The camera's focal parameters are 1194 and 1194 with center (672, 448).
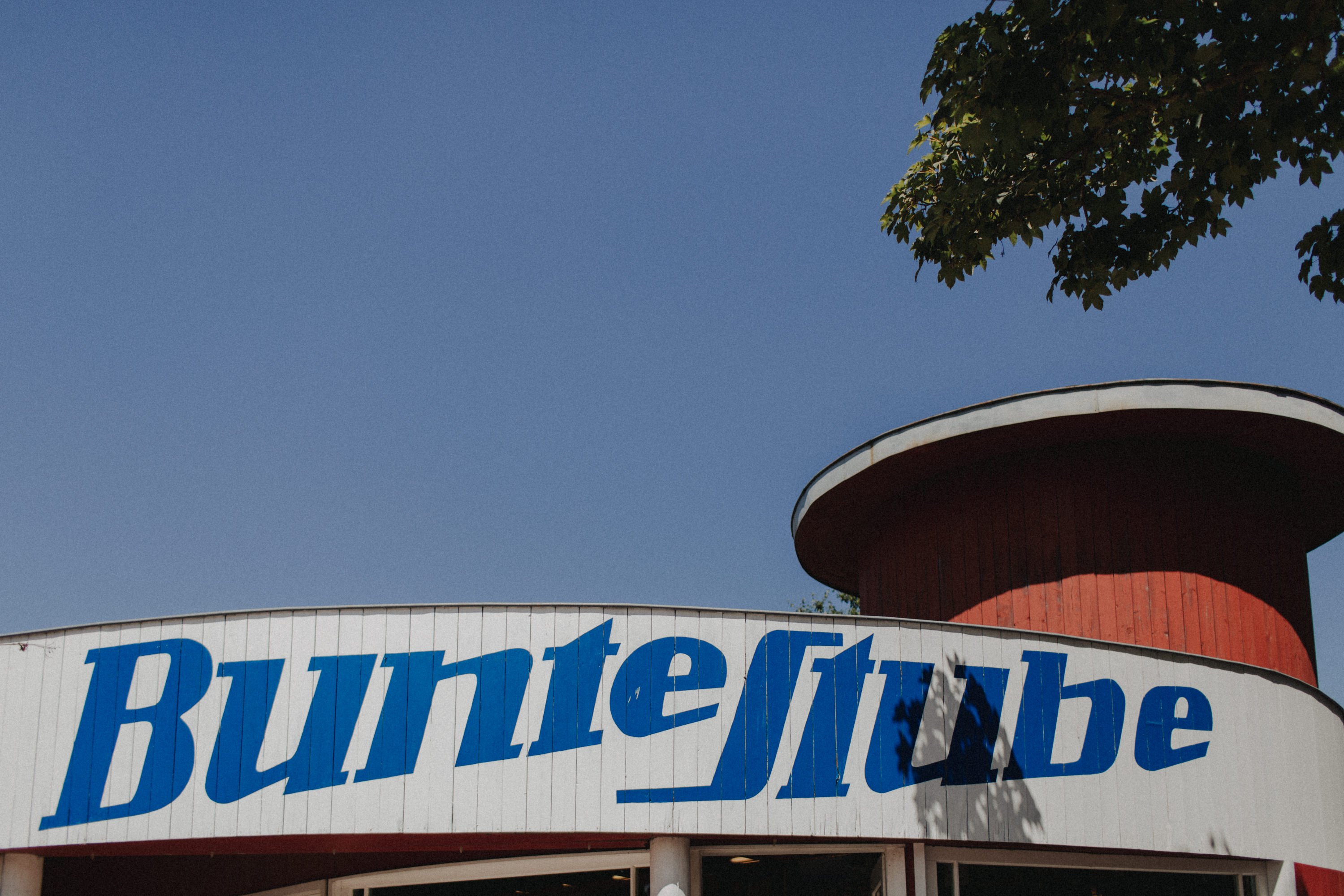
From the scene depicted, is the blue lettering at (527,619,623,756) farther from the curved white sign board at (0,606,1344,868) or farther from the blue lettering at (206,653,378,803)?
the blue lettering at (206,653,378,803)

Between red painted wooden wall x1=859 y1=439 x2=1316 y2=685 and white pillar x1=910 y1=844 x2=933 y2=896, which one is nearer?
white pillar x1=910 y1=844 x2=933 y2=896

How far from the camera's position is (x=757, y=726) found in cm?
1132

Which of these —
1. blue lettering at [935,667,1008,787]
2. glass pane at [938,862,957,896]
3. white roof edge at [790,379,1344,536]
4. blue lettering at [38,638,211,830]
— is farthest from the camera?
white roof edge at [790,379,1344,536]

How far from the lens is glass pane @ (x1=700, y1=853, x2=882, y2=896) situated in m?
11.7

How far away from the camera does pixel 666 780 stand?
11.1 metres

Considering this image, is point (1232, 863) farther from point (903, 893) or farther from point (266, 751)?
point (266, 751)

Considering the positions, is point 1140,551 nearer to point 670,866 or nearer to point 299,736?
point 670,866

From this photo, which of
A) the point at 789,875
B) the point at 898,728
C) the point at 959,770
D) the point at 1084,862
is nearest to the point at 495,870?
the point at 789,875

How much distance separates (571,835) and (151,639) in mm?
4509

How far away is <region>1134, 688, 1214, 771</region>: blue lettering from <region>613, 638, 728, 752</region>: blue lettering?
4.48m

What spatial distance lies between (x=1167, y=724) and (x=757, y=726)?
4485mm

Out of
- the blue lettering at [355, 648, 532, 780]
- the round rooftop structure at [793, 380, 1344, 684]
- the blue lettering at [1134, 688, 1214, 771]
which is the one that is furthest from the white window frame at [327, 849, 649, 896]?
the round rooftop structure at [793, 380, 1344, 684]

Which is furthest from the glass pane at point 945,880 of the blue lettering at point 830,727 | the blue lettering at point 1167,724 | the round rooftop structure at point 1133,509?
the round rooftop structure at point 1133,509

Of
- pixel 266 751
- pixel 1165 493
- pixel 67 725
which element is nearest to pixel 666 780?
pixel 266 751
